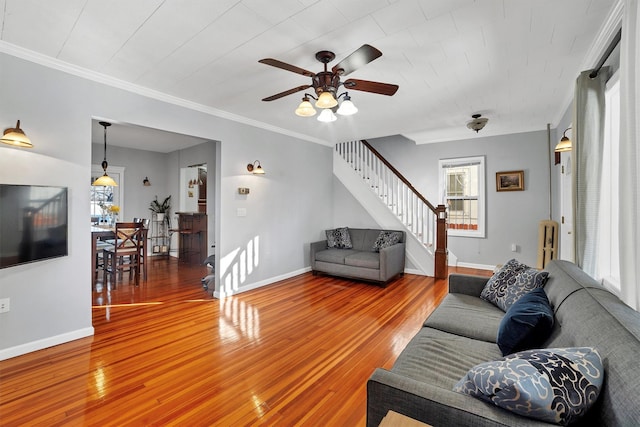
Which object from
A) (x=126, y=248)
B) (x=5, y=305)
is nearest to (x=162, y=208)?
(x=126, y=248)

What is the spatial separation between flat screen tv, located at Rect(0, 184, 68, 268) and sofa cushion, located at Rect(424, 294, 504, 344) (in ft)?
10.8

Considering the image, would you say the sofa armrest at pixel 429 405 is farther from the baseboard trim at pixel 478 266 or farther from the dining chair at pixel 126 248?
the baseboard trim at pixel 478 266

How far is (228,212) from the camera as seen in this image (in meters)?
4.27

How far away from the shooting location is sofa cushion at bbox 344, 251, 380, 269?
4781 mm

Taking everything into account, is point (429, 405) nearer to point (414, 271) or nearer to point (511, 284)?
point (511, 284)

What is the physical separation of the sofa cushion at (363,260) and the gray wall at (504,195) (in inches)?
91.4

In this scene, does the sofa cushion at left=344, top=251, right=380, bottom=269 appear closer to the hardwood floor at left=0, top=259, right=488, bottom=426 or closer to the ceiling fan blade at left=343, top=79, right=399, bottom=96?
the hardwood floor at left=0, top=259, right=488, bottom=426

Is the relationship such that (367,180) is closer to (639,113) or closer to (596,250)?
(596,250)

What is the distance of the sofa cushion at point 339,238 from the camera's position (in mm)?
5773

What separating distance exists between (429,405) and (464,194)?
581 cm

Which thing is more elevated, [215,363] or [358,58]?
[358,58]

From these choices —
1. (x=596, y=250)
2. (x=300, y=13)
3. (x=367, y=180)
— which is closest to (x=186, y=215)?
(x=367, y=180)

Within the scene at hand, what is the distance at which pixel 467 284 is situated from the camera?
2.80 meters

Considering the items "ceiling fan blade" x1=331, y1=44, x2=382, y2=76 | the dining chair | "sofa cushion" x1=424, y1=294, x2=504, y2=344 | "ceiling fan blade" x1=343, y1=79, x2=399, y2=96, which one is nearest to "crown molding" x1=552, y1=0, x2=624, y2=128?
"ceiling fan blade" x1=343, y1=79, x2=399, y2=96
